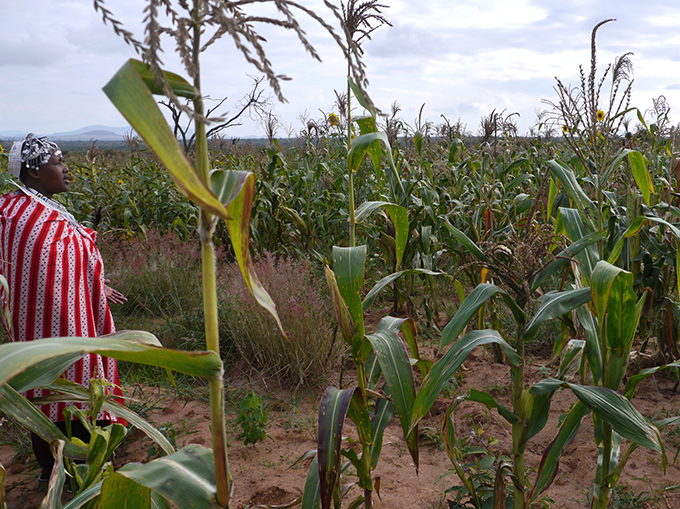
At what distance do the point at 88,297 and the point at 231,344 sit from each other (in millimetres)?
1259

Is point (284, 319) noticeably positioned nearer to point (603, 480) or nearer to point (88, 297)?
point (88, 297)

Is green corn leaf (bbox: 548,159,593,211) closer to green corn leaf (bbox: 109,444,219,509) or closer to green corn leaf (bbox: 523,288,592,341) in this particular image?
green corn leaf (bbox: 523,288,592,341)

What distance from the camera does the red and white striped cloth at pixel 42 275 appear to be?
8.22 feet

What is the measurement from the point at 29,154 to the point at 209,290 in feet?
7.98

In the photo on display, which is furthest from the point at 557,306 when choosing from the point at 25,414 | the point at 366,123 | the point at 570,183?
the point at 25,414

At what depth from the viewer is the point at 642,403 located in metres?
2.87

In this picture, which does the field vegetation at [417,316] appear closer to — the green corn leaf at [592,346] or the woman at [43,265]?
the green corn leaf at [592,346]

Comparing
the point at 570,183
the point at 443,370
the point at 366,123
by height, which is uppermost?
the point at 366,123

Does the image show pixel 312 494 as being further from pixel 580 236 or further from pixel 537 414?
pixel 580 236

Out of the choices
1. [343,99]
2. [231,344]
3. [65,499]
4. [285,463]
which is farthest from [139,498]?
[343,99]

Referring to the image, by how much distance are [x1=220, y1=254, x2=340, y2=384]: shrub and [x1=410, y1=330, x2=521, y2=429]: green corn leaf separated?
65.8 inches

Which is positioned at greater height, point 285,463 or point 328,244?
point 328,244

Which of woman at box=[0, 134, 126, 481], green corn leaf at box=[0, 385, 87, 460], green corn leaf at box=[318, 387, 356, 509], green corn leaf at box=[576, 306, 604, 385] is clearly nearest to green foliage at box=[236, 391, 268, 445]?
woman at box=[0, 134, 126, 481]

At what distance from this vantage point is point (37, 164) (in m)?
2.60
